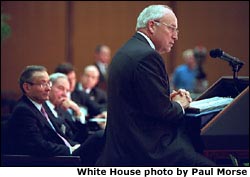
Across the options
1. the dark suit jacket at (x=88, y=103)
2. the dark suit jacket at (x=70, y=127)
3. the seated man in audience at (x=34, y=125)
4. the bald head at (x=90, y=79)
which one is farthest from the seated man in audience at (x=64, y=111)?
the bald head at (x=90, y=79)

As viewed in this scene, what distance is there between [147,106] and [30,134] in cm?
140

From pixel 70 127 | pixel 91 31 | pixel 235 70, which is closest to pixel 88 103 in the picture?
pixel 70 127

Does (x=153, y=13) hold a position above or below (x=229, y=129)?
above

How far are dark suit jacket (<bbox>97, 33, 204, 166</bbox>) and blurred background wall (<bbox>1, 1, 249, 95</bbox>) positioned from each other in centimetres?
962

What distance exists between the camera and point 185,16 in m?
14.5

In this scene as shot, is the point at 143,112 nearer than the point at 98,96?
Yes

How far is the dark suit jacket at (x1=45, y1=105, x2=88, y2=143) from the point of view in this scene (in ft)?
20.5

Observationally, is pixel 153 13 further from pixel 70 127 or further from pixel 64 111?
pixel 64 111

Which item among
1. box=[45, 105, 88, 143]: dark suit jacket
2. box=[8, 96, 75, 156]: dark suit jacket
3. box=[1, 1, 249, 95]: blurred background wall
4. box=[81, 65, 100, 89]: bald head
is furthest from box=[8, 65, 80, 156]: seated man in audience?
box=[1, 1, 249, 95]: blurred background wall

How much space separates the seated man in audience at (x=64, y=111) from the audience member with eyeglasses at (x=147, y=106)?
1.78 metres

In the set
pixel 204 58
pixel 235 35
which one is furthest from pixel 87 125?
pixel 235 35

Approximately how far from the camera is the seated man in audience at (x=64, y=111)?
639 cm

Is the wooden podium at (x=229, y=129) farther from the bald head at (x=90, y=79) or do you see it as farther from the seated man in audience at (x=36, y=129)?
the bald head at (x=90, y=79)

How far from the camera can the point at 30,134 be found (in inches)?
211
